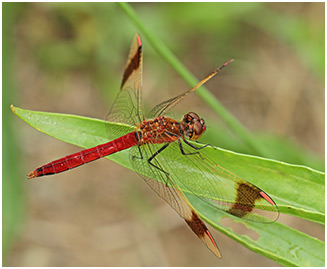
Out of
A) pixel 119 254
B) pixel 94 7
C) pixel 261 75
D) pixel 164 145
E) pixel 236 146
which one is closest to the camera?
pixel 164 145

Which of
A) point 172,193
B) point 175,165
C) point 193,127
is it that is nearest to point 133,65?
point 193,127

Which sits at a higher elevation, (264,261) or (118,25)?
(118,25)

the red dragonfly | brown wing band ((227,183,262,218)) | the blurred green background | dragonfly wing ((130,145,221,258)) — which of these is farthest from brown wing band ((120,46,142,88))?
the blurred green background

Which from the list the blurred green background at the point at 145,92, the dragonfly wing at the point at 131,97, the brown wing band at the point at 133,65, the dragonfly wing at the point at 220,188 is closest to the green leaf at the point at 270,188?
the dragonfly wing at the point at 220,188

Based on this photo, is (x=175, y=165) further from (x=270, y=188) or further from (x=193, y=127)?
(x=270, y=188)

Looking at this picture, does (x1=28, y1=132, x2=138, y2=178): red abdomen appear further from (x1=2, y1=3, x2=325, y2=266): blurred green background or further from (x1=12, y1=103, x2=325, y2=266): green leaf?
(x1=2, y1=3, x2=325, y2=266): blurred green background

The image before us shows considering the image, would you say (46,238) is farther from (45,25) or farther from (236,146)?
(236,146)

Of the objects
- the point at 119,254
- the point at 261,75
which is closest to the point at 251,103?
the point at 261,75

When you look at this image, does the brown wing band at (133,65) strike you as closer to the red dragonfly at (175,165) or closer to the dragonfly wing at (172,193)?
the red dragonfly at (175,165)
